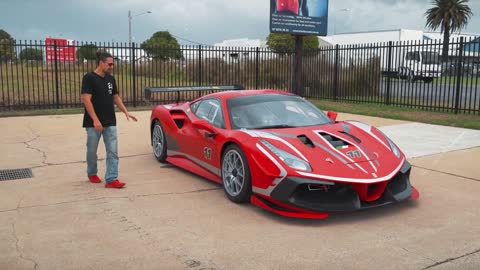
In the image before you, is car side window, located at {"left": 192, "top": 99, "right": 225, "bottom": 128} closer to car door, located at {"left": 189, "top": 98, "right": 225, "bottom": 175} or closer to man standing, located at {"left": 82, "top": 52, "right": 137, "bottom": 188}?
car door, located at {"left": 189, "top": 98, "right": 225, "bottom": 175}

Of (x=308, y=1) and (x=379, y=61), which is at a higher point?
(x=308, y=1)

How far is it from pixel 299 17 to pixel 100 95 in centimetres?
1333

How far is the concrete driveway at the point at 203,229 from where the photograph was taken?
391 centimetres

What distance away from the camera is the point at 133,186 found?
6.27 m

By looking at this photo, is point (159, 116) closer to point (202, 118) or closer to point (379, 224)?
point (202, 118)

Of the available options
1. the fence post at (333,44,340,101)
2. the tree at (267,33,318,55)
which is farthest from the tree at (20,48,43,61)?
the tree at (267,33,318,55)

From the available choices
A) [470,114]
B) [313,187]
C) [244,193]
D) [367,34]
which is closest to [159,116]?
[244,193]

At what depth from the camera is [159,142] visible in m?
7.64

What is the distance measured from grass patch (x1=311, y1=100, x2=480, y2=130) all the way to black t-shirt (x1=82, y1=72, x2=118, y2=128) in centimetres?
854

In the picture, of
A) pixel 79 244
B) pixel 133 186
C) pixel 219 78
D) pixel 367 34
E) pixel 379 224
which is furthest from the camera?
pixel 367 34

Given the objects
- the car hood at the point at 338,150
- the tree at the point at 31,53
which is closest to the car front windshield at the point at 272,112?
the car hood at the point at 338,150

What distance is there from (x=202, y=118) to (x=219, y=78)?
44.9ft

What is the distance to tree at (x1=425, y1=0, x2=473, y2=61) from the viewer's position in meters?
51.7

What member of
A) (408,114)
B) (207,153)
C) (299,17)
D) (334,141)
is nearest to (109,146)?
(207,153)
